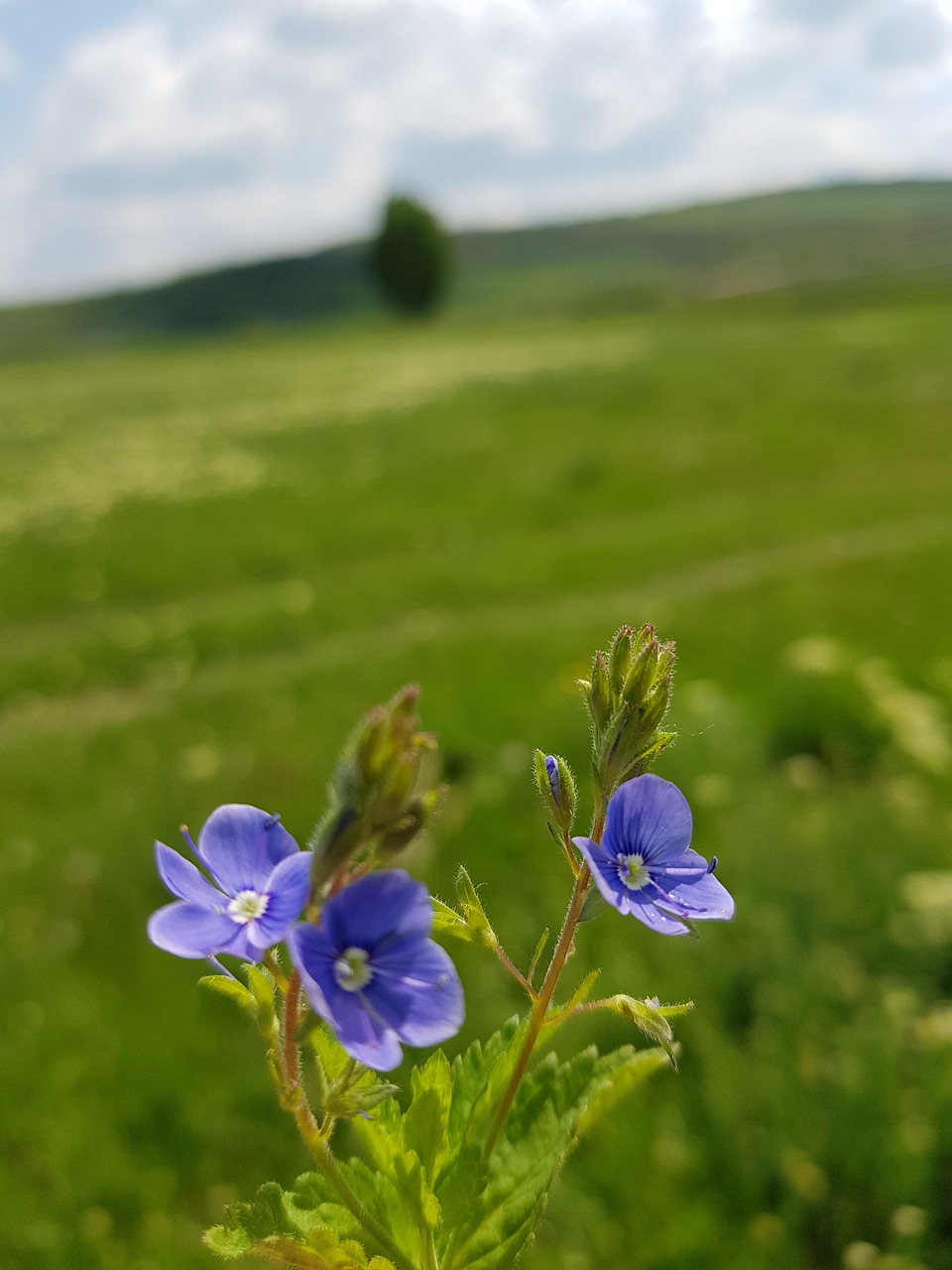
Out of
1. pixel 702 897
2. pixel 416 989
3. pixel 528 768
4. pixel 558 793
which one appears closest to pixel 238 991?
pixel 416 989

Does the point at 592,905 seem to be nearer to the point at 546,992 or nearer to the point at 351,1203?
the point at 546,992

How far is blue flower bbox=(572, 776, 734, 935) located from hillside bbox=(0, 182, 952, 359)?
90.3 metres

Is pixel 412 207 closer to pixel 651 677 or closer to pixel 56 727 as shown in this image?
pixel 56 727

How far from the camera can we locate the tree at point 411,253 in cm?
9581

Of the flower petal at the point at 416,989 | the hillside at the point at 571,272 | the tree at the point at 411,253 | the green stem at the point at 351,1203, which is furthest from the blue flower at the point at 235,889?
the tree at the point at 411,253

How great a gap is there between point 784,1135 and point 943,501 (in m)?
14.0

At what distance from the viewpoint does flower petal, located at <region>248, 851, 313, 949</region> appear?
3.51 feet

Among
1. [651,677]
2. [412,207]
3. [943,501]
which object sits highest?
[412,207]

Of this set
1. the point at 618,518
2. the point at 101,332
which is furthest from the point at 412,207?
the point at 618,518

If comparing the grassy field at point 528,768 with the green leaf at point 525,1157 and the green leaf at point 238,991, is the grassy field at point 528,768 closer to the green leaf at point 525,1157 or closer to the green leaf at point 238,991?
the green leaf at point 525,1157

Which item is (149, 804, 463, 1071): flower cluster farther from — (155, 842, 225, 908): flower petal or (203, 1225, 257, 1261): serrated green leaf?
(203, 1225, 257, 1261): serrated green leaf

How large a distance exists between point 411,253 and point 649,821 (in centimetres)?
10318

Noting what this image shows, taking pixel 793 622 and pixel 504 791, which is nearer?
pixel 504 791

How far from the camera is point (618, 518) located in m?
15.7
